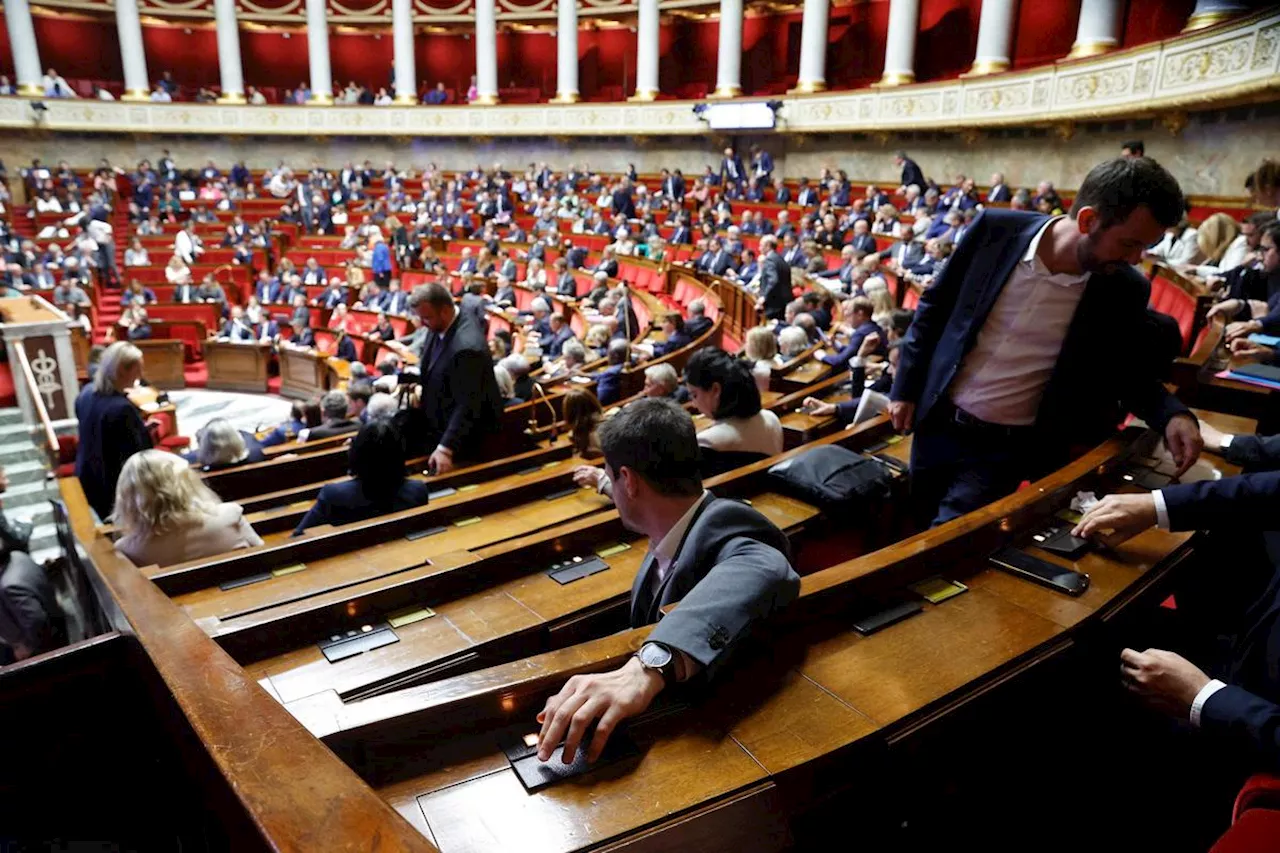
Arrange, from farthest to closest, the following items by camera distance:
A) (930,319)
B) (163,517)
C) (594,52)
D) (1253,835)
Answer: (594,52) < (163,517) < (930,319) < (1253,835)

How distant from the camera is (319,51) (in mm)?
21375

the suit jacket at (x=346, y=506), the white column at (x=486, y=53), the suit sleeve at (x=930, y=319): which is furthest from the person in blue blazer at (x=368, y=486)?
the white column at (x=486, y=53)

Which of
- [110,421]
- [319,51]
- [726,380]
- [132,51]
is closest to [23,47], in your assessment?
[132,51]

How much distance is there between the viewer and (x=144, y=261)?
14.6 m

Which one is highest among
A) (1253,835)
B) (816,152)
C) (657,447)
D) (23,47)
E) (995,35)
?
(23,47)

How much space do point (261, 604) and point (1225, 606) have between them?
2.60m

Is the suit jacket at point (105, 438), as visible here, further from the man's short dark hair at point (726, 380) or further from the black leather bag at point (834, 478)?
the black leather bag at point (834, 478)

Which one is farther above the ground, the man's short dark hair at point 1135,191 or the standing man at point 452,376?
the man's short dark hair at point 1135,191

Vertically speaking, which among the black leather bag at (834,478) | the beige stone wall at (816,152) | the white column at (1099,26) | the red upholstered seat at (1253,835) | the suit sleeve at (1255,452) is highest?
the white column at (1099,26)

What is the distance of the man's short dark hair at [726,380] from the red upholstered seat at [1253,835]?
234cm

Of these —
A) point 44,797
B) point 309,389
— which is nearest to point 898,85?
point 309,389

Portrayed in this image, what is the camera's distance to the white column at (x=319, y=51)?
21.2 metres

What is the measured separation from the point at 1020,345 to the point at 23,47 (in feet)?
79.8

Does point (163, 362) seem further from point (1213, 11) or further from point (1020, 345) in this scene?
point (1213, 11)
